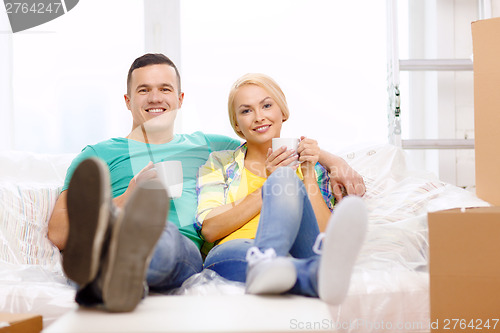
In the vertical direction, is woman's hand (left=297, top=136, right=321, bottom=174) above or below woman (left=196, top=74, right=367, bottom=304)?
above

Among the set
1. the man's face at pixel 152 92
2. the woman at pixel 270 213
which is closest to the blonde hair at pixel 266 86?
the woman at pixel 270 213

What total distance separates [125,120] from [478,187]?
4.77 feet

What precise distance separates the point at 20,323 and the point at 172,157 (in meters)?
0.73

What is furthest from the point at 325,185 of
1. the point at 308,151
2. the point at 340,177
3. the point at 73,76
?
the point at 73,76

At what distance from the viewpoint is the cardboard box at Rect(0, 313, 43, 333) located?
3.21ft

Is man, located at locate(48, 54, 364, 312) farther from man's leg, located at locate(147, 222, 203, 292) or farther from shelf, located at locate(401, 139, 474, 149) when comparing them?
shelf, located at locate(401, 139, 474, 149)

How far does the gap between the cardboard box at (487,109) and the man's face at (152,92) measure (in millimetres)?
915

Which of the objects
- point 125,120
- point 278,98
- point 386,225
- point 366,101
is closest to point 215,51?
point 125,120

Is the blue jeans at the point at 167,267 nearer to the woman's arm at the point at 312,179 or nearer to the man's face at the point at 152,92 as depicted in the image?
the woman's arm at the point at 312,179

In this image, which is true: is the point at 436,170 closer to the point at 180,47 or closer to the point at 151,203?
the point at 180,47

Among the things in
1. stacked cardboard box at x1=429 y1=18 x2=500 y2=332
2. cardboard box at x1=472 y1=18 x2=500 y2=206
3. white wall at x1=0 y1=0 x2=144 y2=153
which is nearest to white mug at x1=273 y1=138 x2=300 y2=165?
stacked cardboard box at x1=429 y1=18 x2=500 y2=332

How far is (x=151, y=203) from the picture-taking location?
0.83 metres

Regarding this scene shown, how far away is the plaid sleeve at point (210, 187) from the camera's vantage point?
1.42 m

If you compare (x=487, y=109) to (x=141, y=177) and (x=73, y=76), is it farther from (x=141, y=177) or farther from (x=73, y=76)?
(x=73, y=76)
